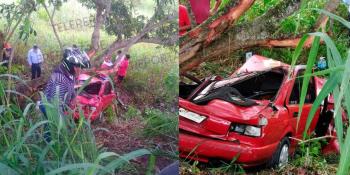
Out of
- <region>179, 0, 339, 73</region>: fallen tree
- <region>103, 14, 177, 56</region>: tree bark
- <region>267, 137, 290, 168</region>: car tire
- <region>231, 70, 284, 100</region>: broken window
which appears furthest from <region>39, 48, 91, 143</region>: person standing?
<region>267, 137, 290, 168</region>: car tire

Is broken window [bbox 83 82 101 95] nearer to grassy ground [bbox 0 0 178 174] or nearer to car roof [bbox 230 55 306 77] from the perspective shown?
grassy ground [bbox 0 0 178 174]

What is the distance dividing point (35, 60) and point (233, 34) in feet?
2.78

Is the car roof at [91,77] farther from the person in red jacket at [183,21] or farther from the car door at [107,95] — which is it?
the person in red jacket at [183,21]

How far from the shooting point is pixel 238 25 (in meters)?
2.08

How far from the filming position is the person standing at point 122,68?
6.43ft

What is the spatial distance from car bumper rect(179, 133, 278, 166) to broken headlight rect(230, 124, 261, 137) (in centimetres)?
6

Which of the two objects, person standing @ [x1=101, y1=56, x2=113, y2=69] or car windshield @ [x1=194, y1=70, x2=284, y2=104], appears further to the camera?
car windshield @ [x1=194, y1=70, x2=284, y2=104]

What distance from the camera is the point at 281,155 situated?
2160 millimetres

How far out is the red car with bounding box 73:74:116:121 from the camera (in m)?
1.90

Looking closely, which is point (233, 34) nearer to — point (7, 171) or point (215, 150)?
point (215, 150)

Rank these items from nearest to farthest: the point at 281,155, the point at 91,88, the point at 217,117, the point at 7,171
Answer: the point at 7,171
the point at 91,88
the point at 217,117
the point at 281,155

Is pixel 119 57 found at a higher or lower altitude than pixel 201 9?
lower

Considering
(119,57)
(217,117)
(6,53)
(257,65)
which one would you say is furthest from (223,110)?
(6,53)

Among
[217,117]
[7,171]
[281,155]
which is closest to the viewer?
[7,171]
